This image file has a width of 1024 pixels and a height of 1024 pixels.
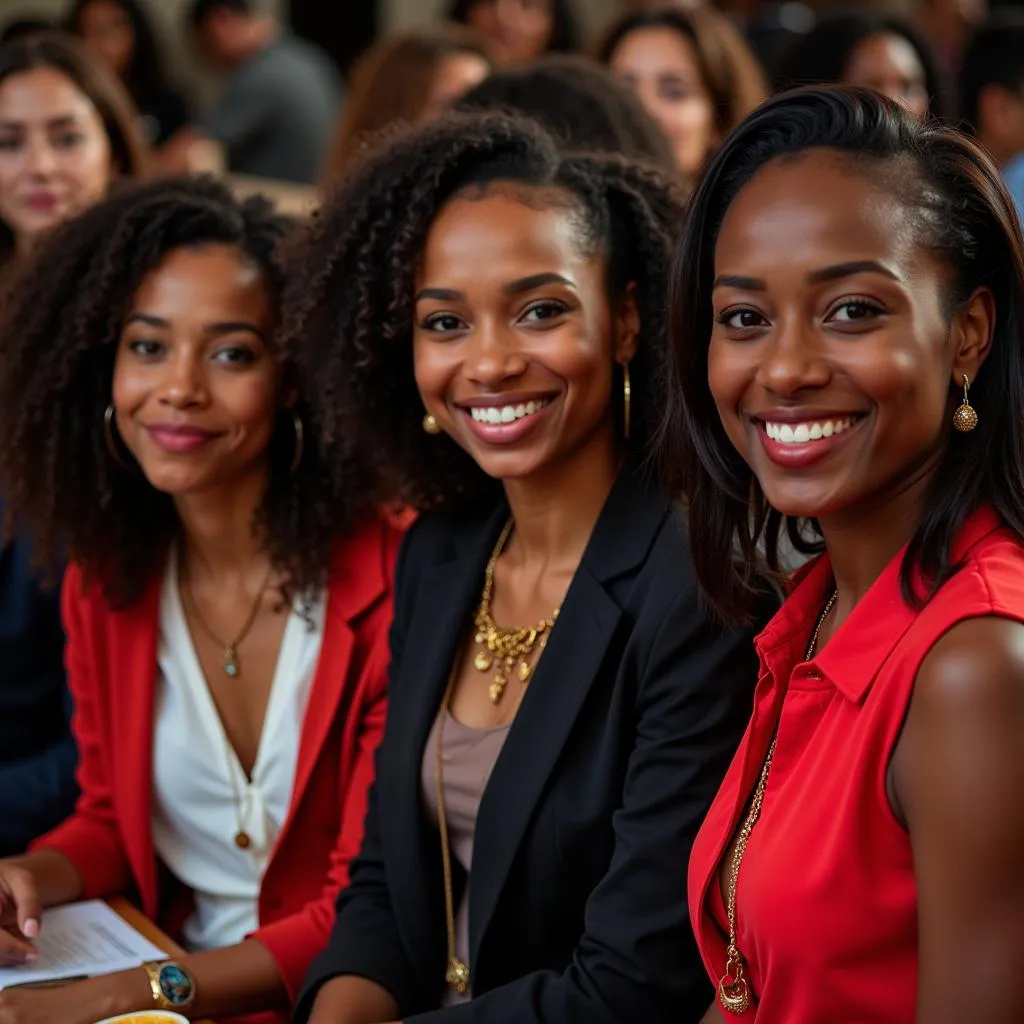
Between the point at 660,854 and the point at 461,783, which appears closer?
the point at 660,854

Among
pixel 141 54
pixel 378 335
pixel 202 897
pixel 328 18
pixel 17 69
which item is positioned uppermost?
pixel 328 18

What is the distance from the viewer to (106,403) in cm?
238

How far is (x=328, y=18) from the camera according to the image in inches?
336

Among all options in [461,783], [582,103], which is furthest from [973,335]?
[582,103]

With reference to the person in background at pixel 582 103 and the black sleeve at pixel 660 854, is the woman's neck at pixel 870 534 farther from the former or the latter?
the person in background at pixel 582 103

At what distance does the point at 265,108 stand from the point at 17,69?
2.42 meters

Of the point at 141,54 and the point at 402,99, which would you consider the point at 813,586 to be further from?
the point at 141,54

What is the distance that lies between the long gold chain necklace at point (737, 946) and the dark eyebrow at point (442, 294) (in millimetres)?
673

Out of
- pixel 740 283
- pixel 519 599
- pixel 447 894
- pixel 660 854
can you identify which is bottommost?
pixel 447 894

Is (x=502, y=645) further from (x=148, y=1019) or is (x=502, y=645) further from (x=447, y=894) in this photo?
(x=148, y=1019)

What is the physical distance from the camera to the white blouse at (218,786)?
227cm

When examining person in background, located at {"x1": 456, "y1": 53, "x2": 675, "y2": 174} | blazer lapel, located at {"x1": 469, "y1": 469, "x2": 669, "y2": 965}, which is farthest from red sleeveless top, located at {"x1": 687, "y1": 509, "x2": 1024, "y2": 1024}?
person in background, located at {"x1": 456, "y1": 53, "x2": 675, "y2": 174}

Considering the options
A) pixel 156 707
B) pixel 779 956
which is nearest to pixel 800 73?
pixel 156 707

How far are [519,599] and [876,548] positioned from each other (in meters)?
0.65
